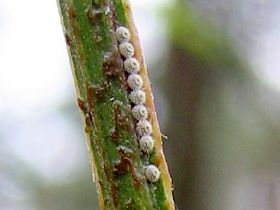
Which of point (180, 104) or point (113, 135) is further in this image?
point (180, 104)

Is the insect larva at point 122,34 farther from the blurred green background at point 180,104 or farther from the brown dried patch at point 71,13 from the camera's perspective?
the blurred green background at point 180,104

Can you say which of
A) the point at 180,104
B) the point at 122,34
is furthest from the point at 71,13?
the point at 180,104

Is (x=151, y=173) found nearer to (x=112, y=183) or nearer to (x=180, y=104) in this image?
(x=112, y=183)

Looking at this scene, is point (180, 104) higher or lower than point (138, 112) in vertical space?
higher

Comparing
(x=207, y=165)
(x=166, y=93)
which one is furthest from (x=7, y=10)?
(x=207, y=165)

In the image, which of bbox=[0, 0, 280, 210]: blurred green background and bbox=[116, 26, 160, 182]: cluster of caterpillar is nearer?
bbox=[116, 26, 160, 182]: cluster of caterpillar

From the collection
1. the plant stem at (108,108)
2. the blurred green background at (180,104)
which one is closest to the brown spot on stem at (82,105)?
the plant stem at (108,108)

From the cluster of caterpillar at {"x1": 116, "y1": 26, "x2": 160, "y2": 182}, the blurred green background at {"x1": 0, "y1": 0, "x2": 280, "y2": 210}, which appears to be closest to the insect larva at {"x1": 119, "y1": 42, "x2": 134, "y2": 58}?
the cluster of caterpillar at {"x1": 116, "y1": 26, "x2": 160, "y2": 182}

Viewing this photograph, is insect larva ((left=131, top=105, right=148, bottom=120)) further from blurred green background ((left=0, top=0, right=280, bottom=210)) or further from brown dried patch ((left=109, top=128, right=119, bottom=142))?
blurred green background ((left=0, top=0, right=280, bottom=210))

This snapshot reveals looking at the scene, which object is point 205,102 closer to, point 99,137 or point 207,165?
point 207,165
